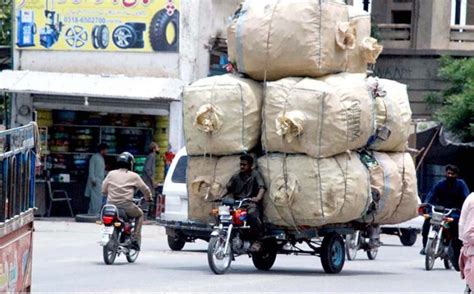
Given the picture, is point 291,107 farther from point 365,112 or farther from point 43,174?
point 43,174

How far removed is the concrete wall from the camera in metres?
40.6

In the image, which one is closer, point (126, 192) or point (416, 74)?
point (126, 192)

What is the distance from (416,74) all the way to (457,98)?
5.68 metres

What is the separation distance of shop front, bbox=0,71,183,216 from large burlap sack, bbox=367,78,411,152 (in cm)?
1225

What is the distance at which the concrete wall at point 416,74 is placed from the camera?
40.6m

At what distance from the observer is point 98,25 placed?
1224 inches

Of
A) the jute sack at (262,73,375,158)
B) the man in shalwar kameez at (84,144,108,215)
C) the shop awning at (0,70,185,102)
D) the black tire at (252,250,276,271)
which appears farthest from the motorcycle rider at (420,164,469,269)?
the man in shalwar kameez at (84,144,108,215)

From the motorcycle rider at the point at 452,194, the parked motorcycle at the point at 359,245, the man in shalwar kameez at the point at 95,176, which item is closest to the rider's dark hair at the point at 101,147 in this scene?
the man in shalwar kameez at the point at 95,176

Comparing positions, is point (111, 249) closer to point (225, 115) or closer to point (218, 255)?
point (218, 255)

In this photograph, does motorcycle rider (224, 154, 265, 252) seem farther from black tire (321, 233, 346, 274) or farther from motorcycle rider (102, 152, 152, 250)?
motorcycle rider (102, 152, 152, 250)

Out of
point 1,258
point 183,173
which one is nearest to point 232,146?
point 183,173

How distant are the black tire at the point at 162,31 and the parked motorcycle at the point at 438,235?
39.5 ft

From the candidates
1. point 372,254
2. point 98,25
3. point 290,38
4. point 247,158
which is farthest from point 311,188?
point 98,25

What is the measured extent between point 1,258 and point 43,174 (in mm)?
22378
